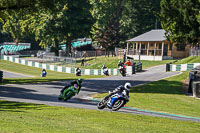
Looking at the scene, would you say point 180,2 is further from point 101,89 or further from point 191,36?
point 101,89

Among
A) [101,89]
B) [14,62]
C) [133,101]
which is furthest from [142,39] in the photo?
[133,101]

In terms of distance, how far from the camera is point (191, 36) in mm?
33688

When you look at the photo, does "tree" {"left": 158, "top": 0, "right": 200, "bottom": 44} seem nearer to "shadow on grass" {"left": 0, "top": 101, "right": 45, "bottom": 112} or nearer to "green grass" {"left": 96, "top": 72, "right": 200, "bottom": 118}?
"green grass" {"left": 96, "top": 72, "right": 200, "bottom": 118}

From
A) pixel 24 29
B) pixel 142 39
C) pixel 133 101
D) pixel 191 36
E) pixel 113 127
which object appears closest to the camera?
pixel 113 127

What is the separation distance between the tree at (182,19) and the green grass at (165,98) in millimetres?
5936

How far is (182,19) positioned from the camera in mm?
34906

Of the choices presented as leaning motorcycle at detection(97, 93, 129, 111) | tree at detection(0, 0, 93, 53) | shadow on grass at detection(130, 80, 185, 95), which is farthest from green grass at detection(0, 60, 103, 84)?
leaning motorcycle at detection(97, 93, 129, 111)

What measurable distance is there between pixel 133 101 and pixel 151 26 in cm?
5291

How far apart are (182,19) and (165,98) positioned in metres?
15.0

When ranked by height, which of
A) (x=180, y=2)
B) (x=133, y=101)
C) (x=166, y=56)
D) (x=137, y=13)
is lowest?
(x=133, y=101)

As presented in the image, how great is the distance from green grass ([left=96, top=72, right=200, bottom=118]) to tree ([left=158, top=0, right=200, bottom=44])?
5936 mm

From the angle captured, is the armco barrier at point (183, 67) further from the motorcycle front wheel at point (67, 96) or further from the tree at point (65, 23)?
the tree at point (65, 23)

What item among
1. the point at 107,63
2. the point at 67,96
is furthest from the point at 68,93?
the point at 107,63

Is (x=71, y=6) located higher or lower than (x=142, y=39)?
higher
